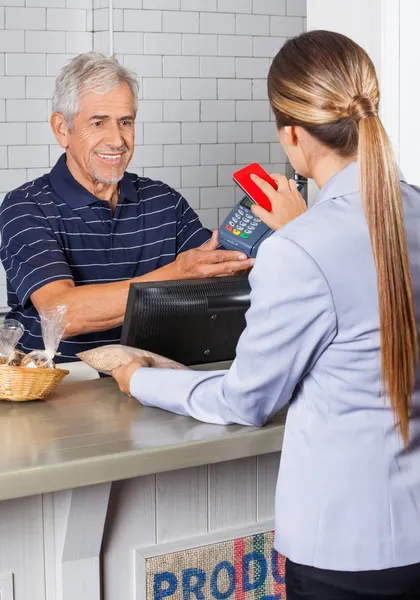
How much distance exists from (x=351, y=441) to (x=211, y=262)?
1.03 m

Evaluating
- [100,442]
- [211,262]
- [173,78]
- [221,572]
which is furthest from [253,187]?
[173,78]

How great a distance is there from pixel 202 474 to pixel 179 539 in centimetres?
15

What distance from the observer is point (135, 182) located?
318 centimetres

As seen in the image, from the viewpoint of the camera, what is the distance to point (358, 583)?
1442 millimetres

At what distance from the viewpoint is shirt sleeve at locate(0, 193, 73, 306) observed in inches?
105

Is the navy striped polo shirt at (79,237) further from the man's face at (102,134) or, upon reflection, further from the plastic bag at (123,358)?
the plastic bag at (123,358)

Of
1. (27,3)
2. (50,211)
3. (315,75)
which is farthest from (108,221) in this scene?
(27,3)

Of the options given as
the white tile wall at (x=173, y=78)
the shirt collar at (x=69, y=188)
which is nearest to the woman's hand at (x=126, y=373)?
the shirt collar at (x=69, y=188)

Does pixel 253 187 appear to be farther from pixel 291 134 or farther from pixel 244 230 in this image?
pixel 291 134

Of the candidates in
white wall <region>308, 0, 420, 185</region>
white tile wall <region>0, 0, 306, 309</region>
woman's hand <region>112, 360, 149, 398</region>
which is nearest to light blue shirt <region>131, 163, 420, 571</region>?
woman's hand <region>112, 360, 149, 398</region>

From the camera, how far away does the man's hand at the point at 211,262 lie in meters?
2.30

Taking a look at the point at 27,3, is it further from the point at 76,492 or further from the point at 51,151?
the point at 76,492

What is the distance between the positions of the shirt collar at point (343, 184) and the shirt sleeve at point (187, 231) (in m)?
1.73

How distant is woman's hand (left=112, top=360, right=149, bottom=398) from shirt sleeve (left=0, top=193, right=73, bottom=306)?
2.44 feet
